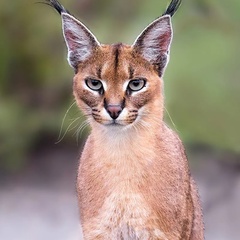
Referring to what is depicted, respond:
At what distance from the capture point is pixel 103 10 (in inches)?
463

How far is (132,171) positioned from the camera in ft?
21.9

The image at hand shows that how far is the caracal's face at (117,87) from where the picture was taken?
6316mm

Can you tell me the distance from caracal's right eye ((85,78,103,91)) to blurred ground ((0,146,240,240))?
11.0 feet

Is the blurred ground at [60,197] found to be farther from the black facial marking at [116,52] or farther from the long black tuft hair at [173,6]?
the long black tuft hair at [173,6]

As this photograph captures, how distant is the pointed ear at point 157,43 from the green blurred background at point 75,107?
11.2 ft

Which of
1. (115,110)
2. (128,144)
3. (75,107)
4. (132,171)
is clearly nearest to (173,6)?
(115,110)

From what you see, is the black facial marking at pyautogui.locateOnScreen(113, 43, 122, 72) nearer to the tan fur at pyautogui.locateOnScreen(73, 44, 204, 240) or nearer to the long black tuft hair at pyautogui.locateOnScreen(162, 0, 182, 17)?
the tan fur at pyautogui.locateOnScreen(73, 44, 204, 240)

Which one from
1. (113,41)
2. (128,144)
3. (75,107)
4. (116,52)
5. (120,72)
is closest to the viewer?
(120,72)

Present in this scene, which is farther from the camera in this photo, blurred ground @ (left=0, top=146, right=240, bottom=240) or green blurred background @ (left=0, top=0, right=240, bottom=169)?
green blurred background @ (left=0, top=0, right=240, bottom=169)

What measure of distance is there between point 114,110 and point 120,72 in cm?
23

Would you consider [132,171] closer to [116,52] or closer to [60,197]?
[116,52]

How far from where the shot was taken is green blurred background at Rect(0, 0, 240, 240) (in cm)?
1070

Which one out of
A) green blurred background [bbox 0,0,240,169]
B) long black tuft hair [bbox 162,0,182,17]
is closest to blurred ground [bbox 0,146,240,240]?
green blurred background [bbox 0,0,240,169]

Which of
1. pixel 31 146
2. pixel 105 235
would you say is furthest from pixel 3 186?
pixel 105 235
